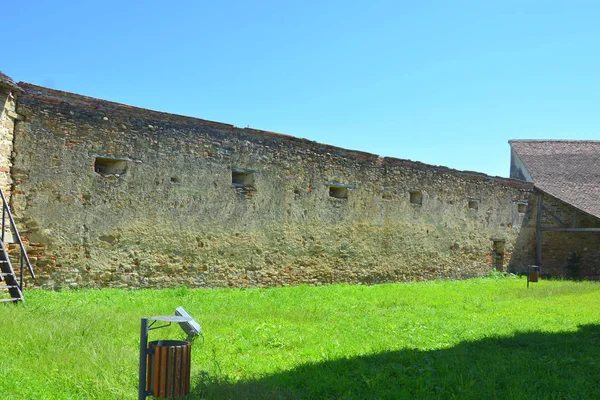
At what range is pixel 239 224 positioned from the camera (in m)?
11.8

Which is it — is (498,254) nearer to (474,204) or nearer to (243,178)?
(474,204)

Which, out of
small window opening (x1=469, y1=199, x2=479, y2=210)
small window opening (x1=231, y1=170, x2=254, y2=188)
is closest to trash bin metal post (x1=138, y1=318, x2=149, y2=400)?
small window opening (x1=231, y1=170, x2=254, y2=188)

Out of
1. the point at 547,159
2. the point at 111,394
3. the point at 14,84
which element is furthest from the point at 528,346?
the point at 547,159

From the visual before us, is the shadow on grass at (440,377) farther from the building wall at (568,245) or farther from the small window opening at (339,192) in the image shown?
the building wall at (568,245)

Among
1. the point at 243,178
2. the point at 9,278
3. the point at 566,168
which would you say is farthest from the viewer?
the point at 566,168

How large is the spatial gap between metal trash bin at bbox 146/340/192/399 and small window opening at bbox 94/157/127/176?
7.24 m

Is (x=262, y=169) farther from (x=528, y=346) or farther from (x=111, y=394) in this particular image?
(x=111, y=394)

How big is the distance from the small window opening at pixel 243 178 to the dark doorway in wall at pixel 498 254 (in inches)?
398

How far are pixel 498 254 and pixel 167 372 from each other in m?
17.0

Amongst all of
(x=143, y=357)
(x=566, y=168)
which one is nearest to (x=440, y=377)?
(x=143, y=357)

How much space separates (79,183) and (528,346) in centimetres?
792

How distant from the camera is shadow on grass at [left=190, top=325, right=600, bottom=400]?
4453mm

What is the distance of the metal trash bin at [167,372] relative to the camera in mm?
3549

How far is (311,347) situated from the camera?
6.16 meters
